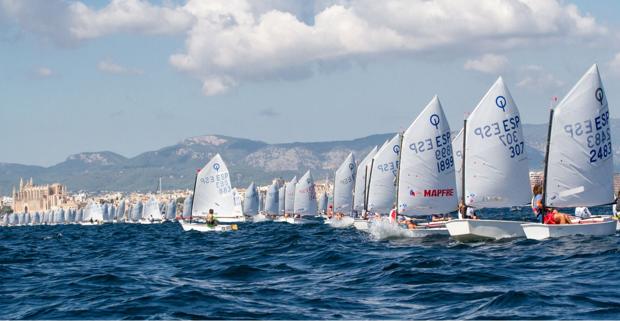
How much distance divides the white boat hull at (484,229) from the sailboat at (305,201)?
239 feet

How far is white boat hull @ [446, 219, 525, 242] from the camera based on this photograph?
125 ft

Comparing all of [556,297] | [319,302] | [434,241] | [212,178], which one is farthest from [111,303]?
[212,178]

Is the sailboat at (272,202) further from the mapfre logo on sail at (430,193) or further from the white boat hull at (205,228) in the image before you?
the mapfre logo on sail at (430,193)

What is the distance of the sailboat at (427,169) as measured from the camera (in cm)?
4441

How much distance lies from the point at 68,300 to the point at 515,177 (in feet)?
80.6

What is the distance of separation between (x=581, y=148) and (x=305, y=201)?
76228 mm

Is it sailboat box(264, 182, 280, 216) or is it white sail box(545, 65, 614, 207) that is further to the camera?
sailboat box(264, 182, 280, 216)

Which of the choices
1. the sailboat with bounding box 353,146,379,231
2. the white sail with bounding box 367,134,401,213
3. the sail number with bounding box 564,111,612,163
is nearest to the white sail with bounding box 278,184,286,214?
the sailboat with bounding box 353,146,379,231

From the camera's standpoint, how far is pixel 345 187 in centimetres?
9094

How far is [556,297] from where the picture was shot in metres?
20.7

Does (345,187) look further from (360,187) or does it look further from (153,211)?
(153,211)

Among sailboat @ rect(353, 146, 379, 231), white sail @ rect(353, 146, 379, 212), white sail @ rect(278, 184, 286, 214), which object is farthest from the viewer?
white sail @ rect(278, 184, 286, 214)

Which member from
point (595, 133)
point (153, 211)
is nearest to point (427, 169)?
point (595, 133)

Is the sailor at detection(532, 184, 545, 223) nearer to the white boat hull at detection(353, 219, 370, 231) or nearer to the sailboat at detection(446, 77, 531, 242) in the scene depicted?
the sailboat at detection(446, 77, 531, 242)
